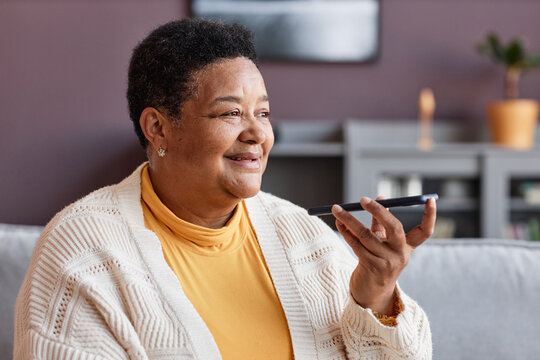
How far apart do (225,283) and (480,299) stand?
1.88ft

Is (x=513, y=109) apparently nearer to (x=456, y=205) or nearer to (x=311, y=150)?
(x=456, y=205)

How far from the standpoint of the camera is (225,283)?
1141mm

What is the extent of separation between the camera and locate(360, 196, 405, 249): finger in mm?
926

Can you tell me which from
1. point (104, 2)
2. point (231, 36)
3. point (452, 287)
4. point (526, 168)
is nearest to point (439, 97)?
point (526, 168)

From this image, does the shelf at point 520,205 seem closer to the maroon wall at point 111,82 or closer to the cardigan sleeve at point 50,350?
the maroon wall at point 111,82

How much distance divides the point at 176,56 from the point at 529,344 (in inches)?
36.5

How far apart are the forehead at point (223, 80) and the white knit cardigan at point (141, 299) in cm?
24

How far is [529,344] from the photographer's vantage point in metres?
1.31

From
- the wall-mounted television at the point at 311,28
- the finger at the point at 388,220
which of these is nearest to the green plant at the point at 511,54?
the wall-mounted television at the point at 311,28

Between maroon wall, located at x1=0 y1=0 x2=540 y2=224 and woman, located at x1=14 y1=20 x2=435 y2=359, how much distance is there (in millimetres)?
2438

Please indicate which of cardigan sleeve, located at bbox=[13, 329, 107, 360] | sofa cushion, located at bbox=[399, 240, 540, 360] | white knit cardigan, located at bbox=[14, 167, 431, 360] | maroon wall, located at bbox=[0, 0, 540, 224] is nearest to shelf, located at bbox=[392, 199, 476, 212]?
maroon wall, located at bbox=[0, 0, 540, 224]

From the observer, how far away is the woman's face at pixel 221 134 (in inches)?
43.4

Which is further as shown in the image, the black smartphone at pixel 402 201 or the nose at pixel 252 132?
the nose at pixel 252 132

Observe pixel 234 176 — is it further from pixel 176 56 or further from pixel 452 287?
pixel 452 287
